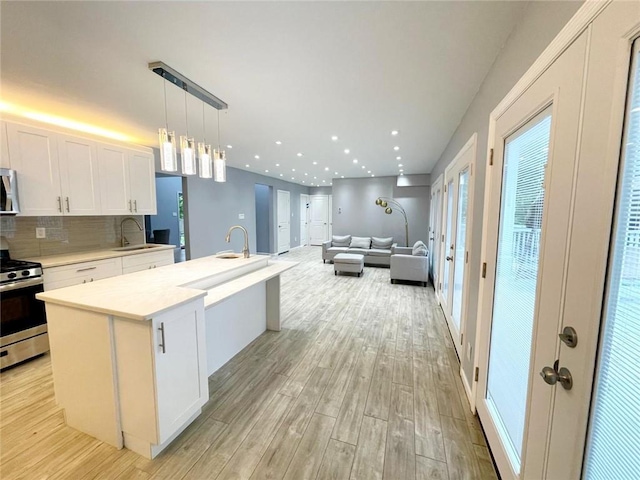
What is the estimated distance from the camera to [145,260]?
12.5 ft

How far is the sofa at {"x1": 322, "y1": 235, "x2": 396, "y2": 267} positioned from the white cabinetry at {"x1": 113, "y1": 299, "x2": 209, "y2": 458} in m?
5.71

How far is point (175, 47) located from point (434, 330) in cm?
380

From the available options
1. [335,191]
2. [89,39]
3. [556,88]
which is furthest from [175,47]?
[335,191]

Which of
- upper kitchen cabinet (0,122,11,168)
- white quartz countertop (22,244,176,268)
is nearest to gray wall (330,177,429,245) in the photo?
white quartz countertop (22,244,176,268)

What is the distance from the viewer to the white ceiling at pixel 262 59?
56.7 inches

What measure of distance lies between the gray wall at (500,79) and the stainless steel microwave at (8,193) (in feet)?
14.0

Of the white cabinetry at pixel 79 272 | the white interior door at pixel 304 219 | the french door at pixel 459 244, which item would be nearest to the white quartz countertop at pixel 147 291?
the white cabinetry at pixel 79 272

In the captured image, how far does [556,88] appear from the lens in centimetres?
102

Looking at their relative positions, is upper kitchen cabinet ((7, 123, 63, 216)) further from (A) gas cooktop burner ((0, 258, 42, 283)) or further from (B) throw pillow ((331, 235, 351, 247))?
(B) throw pillow ((331, 235, 351, 247))

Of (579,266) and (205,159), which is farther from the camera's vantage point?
(205,159)

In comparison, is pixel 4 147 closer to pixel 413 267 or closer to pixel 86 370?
pixel 86 370

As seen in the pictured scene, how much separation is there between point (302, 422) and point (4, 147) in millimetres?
3758

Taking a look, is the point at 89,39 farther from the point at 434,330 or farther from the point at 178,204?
the point at 178,204

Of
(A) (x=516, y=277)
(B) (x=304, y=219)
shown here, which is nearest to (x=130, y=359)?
(A) (x=516, y=277)
